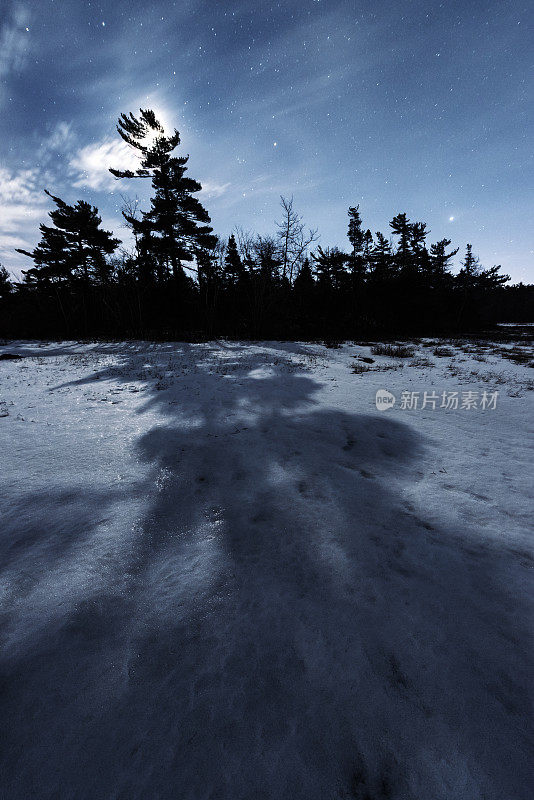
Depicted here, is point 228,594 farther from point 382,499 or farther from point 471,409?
point 471,409

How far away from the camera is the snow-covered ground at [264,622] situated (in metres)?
1.12

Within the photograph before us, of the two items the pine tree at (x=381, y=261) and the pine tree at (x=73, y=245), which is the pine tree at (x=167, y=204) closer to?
the pine tree at (x=73, y=245)

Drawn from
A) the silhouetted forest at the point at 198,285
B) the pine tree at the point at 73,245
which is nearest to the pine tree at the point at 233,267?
the silhouetted forest at the point at 198,285

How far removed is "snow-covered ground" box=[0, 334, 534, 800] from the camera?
1.12 metres

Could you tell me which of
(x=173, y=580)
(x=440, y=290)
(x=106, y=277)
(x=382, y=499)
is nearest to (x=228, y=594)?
(x=173, y=580)

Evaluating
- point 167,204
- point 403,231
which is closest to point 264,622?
point 167,204

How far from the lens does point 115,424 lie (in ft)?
15.2

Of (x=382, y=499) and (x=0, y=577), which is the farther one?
(x=382, y=499)

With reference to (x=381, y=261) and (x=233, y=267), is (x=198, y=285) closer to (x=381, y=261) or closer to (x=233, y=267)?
(x=233, y=267)

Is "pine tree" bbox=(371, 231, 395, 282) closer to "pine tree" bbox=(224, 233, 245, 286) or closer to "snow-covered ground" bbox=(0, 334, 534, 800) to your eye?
"pine tree" bbox=(224, 233, 245, 286)

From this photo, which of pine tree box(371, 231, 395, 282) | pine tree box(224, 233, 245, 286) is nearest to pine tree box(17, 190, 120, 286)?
pine tree box(224, 233, 245, 286)

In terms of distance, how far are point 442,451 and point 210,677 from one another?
12.2 feet

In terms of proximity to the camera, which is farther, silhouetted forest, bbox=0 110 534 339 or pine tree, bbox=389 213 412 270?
pine tree, bbox=389 213 412 270

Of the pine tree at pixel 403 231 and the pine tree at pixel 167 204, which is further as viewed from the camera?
the pine tree at pixel 403 231
